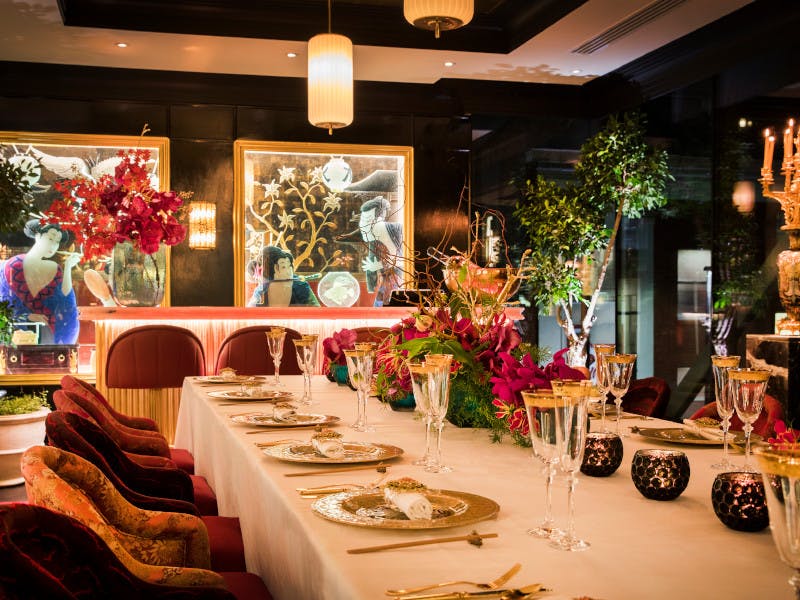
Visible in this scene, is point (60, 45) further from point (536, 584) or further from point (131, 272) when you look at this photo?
point (536, 584)

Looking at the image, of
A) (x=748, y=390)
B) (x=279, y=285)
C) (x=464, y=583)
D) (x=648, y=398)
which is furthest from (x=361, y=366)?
(x=279, y=285)

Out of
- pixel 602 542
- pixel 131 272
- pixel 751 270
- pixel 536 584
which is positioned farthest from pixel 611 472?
pixel 751 270

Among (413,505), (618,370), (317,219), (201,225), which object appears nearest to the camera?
(413,505)

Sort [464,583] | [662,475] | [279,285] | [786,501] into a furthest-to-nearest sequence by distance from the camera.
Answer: [279,285]
[662,475]
[464,583]
[786,501]

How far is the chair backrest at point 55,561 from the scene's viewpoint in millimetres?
1078

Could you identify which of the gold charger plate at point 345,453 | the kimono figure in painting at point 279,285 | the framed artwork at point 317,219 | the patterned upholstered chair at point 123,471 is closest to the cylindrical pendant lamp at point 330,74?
the framed artwork at point 317,219

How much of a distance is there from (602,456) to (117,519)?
39.2 inches

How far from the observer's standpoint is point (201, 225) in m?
7.07

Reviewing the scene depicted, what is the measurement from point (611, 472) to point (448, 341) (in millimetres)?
645

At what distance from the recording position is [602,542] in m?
1.31

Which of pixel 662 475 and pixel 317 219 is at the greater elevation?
pixel 317 219

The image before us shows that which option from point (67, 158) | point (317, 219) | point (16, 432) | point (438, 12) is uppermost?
point (438, 12)

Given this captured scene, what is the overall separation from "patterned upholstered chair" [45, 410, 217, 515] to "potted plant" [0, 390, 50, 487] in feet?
9.14

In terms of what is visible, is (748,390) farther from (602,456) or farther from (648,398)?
(648,398)
